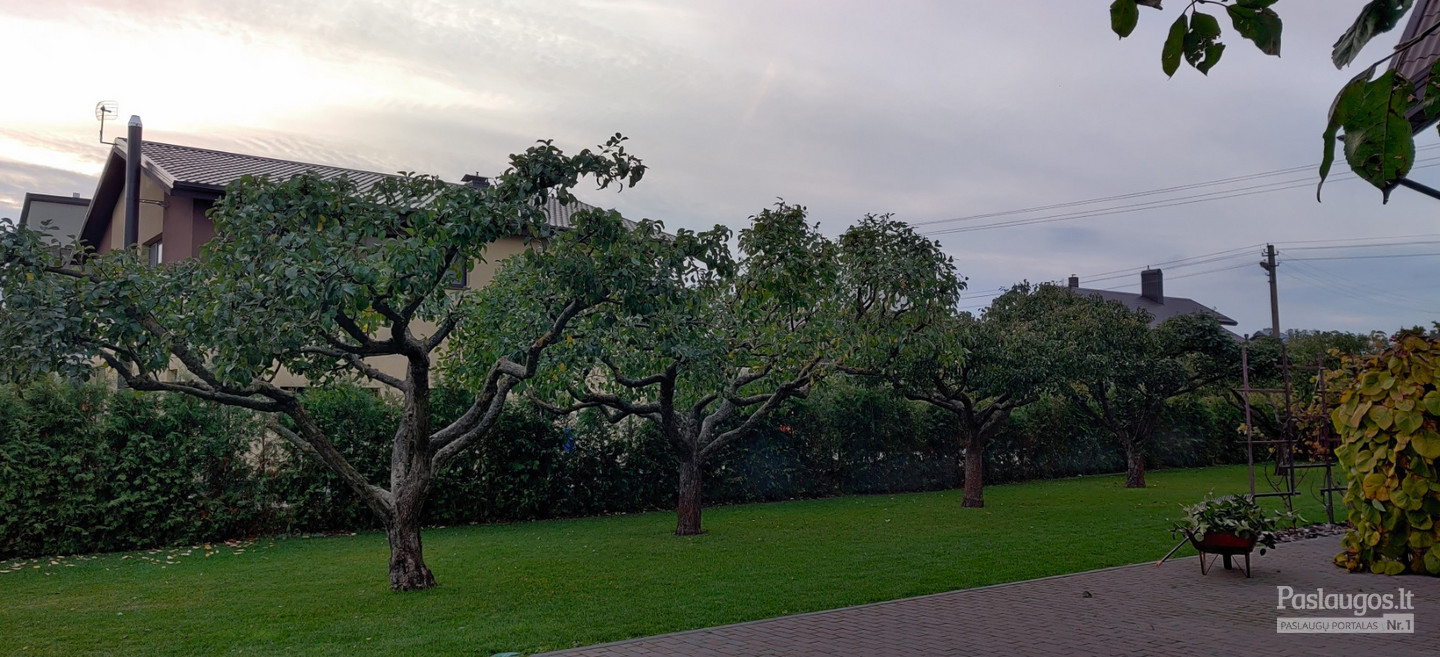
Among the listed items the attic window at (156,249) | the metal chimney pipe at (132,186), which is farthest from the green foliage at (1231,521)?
the attic window at (156,249)

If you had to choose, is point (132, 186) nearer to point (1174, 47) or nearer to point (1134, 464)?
point (1174, 47)

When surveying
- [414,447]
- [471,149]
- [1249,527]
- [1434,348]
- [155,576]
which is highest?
[471,149]

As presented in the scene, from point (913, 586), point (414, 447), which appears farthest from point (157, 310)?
point (913, 586)

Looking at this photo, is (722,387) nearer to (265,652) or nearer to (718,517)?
(718,517)

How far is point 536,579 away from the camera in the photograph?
10.1m

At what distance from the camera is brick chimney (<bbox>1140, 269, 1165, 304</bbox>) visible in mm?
51344

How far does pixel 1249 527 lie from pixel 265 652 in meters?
9.03

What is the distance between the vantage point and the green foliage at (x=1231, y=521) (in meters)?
9.61

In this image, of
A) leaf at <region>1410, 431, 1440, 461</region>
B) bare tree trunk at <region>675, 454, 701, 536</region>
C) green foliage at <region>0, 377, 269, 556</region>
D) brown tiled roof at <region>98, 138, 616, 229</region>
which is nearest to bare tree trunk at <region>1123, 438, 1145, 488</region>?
bare tree trunk at <region>675, 454, 701, 536</region>

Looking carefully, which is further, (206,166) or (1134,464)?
(1134,464)

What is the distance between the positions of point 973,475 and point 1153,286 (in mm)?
38710

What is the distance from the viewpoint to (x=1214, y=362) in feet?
67.7

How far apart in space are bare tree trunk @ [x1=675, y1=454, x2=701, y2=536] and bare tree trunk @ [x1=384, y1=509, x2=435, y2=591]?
5.36m

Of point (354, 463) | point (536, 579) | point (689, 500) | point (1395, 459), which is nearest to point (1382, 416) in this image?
point (1395, 459)
